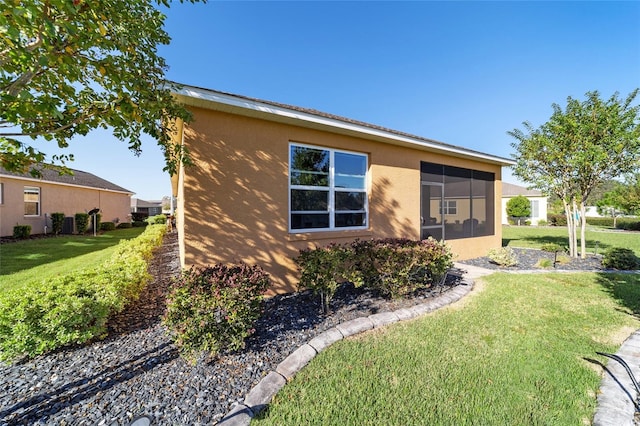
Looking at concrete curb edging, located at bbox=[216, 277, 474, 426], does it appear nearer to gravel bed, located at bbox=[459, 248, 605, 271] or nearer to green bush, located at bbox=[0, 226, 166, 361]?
green bush, located at bbox=[0, 226, 166, 361]

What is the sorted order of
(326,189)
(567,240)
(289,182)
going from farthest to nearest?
(567,240) < (326,189) < (289,182)

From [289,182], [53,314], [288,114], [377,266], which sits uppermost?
[288,114]

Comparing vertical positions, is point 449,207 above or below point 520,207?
below

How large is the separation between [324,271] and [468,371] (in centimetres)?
239

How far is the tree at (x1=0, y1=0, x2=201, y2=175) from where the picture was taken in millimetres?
2225

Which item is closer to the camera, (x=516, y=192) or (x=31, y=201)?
(x=31, y=201)

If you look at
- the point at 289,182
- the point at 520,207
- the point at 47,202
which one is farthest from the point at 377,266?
the point at 520,207

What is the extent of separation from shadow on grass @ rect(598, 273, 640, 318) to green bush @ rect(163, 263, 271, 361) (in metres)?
7.02

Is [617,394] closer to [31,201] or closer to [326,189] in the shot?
[326,189]

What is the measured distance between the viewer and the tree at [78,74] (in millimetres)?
2225

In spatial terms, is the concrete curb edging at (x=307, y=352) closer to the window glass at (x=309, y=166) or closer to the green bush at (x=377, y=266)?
the green bush at (x=377, y=266)

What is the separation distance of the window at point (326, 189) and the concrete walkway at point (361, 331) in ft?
9.28

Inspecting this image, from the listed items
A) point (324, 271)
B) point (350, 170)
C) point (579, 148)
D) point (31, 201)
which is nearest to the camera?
point (324, 271)

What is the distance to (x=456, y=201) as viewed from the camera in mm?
9523
